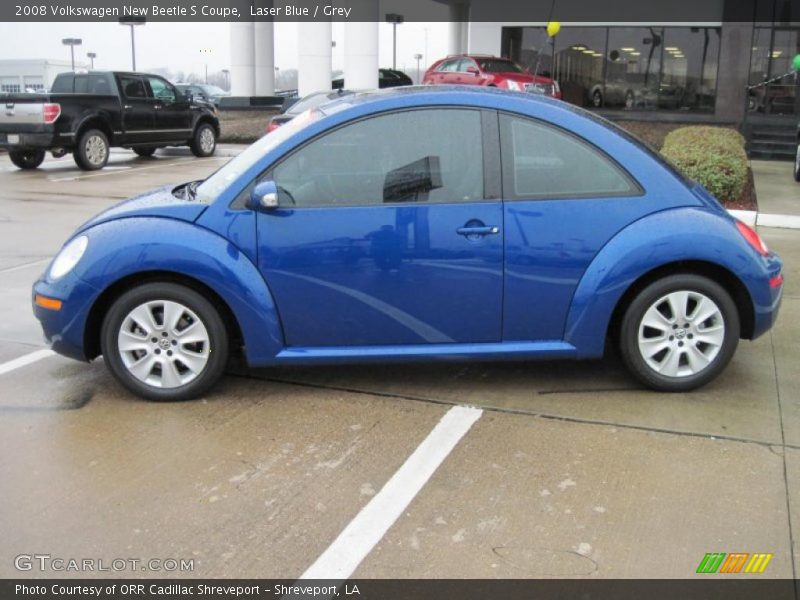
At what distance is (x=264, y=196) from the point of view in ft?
14.9

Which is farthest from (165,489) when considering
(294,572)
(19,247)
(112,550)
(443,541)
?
(19,247)

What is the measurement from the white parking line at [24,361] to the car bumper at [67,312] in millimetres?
683

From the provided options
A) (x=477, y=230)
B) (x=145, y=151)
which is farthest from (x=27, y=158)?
(x=477, y=230)

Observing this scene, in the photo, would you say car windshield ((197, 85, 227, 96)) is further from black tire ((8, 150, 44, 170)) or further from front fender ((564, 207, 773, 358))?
front fender ((564, 207, 773, 358))

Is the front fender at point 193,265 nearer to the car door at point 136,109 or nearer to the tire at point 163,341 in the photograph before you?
the tire at point 163,341

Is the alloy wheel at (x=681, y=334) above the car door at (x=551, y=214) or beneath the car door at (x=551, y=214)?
beneath

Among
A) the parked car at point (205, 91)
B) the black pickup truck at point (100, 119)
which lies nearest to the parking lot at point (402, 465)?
the black pickup truck at point (100, 119)

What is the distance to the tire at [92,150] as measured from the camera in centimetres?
1653

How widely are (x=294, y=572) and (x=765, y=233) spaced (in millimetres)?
8514

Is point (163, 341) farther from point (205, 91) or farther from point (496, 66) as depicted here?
point (205, 91)

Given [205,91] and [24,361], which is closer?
[24,361]

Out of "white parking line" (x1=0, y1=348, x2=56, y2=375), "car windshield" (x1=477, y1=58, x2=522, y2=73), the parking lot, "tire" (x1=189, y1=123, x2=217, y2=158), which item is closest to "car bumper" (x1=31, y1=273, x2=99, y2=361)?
the parking lot

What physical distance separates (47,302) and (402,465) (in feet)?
7.31
